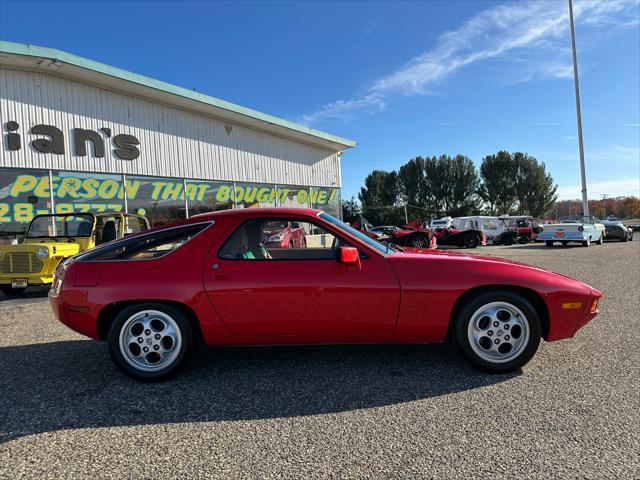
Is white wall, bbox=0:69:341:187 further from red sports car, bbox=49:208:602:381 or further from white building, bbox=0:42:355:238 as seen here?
red sports car, bbox=49:208:602:381

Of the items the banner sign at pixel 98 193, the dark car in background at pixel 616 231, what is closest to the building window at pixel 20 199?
the banner sign at pixel 98 193

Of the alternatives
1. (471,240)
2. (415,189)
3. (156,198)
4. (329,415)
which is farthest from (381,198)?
(329,415)

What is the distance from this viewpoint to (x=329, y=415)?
9.02 feet

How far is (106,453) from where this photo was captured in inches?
93.1

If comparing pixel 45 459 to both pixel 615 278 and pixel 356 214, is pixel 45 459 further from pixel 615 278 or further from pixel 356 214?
pixel 356 214

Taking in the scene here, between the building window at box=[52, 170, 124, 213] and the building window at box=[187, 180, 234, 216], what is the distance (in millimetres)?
2532

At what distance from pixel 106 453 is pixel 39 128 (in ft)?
39.7

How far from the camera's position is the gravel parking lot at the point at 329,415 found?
2.22m

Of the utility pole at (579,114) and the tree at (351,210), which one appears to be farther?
the tree at (351,210)

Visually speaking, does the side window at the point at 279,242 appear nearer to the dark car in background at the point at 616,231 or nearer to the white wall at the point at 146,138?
the white wall at the point at 146,138

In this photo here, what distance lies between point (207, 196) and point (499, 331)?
14.1 metres

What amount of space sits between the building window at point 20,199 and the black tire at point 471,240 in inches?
729

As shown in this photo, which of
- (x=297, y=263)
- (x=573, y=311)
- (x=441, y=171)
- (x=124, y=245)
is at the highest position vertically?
(x=441, y=171)

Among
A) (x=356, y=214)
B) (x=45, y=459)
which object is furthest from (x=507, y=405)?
(x=356, y=214)
